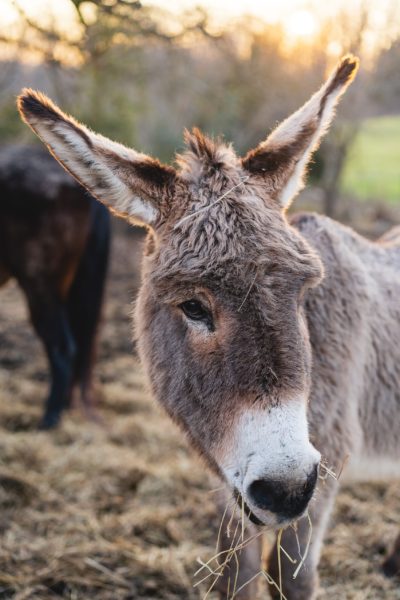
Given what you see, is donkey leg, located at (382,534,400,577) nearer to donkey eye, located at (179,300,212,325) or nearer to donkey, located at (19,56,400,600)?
donkey, located at (19,56,400,600)

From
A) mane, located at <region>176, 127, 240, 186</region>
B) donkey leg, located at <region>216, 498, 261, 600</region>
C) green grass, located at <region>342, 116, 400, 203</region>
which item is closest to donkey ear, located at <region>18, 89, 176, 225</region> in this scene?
mane, located at <region>176, 127, 240, 186</region>

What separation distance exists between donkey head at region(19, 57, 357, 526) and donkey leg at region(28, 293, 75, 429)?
9.88 ft

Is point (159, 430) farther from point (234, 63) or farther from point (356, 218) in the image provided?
point (356, 218)

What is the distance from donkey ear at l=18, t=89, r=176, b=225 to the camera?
2.15 metres

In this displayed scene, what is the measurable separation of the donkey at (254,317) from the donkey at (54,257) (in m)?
2.95

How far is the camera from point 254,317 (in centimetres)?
201

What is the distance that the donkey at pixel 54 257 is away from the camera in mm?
5301

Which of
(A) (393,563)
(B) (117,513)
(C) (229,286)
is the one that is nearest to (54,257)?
(B) (117,513)

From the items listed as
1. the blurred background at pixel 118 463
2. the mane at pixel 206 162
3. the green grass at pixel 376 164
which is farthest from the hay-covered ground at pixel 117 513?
the green grass at pixel 376 164

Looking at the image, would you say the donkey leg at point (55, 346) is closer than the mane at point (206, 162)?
No

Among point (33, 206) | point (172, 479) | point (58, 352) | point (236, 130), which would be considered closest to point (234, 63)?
point (236, 130)

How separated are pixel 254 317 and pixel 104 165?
0.88 metres

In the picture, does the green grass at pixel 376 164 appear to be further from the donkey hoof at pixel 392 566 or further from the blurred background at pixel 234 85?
the donkey hoof at pixel 392 566

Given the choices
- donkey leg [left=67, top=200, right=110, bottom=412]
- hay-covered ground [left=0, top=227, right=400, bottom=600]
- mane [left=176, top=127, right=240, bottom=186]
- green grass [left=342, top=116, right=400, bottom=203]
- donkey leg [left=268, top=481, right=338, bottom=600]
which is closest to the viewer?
mane [left=176, top=127, right=240, bottom=186]
